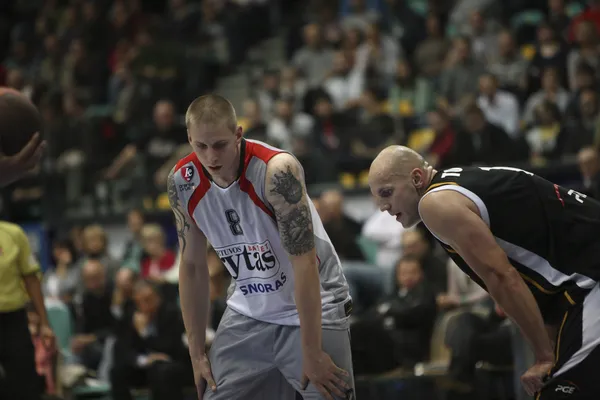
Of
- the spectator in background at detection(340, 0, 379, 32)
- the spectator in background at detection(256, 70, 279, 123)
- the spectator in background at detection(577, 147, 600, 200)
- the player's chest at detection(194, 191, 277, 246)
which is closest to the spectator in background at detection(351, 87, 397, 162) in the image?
the spectator in background at detection(256, 70, 279, 123)

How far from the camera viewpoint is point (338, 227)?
10.9 m

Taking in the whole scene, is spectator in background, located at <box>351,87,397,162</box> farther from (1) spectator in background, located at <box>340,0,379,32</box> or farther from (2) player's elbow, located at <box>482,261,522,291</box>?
(2) player's elbow, located at <box>482,261,522,291</box>

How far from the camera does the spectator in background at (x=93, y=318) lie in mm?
10227

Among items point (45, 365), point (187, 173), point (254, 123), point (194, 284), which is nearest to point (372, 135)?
point (254, 123)

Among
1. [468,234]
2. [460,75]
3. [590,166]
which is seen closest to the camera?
[468,234]

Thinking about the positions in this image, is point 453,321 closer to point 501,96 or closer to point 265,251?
point 265,251

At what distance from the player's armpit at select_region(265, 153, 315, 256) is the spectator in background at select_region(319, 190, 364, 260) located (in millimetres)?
5885

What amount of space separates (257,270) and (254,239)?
16 cm

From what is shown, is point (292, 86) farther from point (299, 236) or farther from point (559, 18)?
point (299, 236)

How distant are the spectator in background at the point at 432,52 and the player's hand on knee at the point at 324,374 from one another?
961 centimetres

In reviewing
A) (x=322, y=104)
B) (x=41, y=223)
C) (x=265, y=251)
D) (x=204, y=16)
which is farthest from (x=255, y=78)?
(x=265, y=251)

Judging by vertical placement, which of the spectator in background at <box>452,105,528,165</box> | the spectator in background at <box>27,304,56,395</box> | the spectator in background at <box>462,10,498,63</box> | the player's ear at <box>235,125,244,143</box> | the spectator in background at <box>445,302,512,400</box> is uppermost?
the spectator in background at <box>462,10,498,63</box>

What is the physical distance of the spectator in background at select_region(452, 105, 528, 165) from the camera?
452 inches

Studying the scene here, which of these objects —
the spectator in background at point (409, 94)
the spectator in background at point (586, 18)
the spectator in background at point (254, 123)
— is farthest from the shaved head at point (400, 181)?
the spectator in background at point (586, 18)
